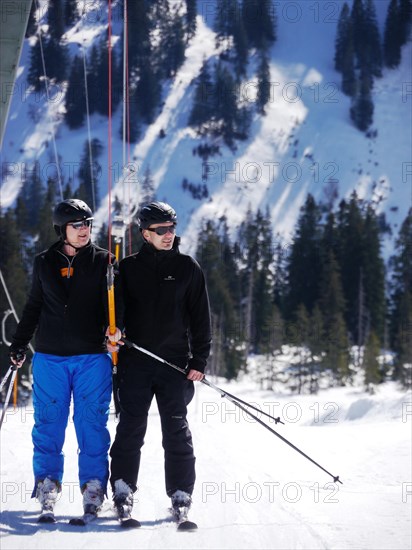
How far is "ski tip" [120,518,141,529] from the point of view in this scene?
4.86 meters

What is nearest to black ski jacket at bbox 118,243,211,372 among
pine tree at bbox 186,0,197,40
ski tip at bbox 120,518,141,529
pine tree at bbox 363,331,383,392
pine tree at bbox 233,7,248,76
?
ski tip at bbox 120,518,141,529

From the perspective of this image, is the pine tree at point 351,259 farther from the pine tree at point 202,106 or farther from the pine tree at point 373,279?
the pine tree at point 202,106

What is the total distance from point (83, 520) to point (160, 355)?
1.10 metres

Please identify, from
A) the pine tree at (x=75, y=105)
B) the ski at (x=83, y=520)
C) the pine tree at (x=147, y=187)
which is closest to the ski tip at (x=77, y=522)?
the ski at (x=83, y=520)

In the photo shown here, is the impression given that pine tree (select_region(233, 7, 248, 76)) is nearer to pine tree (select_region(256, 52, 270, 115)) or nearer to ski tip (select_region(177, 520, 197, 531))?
pine tree (select_region(256, 52, 270, 115))

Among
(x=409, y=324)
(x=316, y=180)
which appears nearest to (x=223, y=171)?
(x=316, y=180)

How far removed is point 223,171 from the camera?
132m

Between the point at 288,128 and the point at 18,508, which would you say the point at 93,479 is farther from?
the point at 288,128

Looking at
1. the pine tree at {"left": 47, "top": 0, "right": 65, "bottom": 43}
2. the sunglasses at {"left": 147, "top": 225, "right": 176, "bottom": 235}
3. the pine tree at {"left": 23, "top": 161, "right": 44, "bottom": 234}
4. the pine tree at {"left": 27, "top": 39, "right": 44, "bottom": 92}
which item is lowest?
the sunglasses at {"left": 147, "top": 225, "right": 176, "bottom": 235}

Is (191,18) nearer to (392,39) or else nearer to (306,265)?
(392,39)

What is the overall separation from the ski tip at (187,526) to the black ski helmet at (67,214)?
192 cm

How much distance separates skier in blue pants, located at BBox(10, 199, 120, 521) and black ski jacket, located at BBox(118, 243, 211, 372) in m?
0.19

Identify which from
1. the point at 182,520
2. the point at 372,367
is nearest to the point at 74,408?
the point at 182,520

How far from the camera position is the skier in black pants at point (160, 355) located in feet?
17.0
